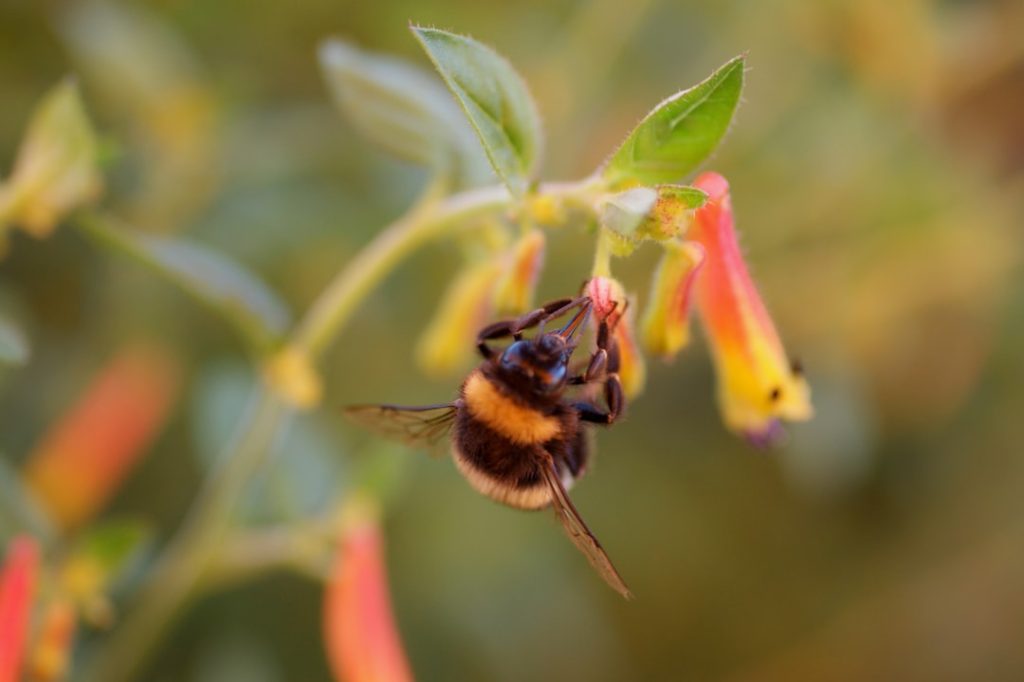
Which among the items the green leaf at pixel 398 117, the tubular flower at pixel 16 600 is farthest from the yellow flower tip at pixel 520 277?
the tubular flower at pixel 16 600

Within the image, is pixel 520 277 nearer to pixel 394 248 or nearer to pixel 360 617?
pixel 394 248

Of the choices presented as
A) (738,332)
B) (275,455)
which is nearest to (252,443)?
(275,455)

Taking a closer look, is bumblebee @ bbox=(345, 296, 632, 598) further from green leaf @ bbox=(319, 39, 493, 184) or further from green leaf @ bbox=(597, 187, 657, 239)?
green leaf @ bbox=(319, 39, 493, 184)

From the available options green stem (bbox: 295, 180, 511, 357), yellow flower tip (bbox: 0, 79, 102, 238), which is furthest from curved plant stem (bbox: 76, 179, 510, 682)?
yellow flower tip (bbox: 0, 79, 102, 238)

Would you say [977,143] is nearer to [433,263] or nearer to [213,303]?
[433,263]

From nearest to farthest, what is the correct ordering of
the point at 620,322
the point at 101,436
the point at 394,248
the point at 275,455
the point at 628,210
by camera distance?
the point at 628,210 → the point at 620,322 → the point at 394,248 → the point at 275,455 → the point at 101,436
